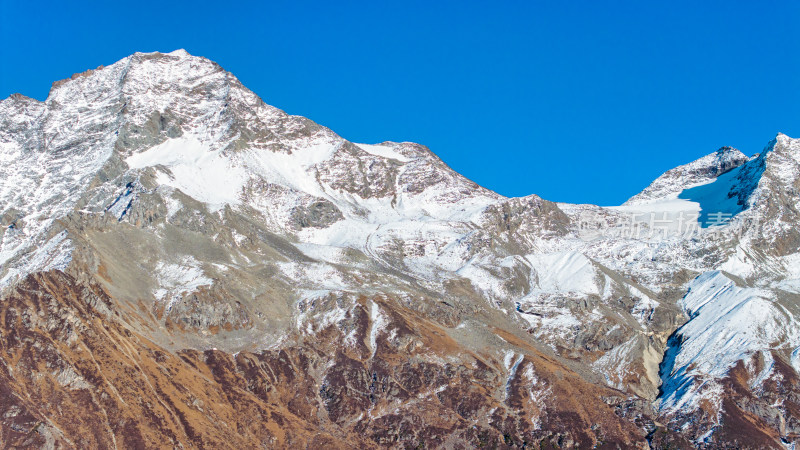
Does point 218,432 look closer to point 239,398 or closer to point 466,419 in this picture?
point 239,398

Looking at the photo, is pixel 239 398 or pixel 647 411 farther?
pixel 647 411

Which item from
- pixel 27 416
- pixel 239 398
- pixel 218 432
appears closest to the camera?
pixel 27 416

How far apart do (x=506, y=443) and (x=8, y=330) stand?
109 m

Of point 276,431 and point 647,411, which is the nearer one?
point 276,431

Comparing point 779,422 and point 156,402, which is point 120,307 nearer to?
point 156,402

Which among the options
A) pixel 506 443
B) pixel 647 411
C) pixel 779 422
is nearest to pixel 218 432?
pixel 506 443

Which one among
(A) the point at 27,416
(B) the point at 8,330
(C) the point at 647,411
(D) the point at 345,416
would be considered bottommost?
(A) the point at 27,416

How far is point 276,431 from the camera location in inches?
6816

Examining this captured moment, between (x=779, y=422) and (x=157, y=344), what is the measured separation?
147460 mm

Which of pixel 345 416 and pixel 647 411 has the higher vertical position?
pixel 647 411

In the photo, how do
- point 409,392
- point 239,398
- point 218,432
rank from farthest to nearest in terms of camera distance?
point 409,392 → point 239,398 → point 218,432

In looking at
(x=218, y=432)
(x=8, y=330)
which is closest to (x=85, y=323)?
(x=8, y=330)

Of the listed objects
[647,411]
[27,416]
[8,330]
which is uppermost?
[647,411]

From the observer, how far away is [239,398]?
17938 cm
